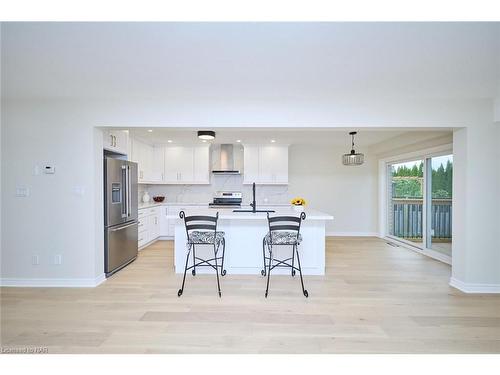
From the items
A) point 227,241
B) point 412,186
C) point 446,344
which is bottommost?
point 446,344

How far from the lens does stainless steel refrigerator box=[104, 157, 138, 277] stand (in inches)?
139

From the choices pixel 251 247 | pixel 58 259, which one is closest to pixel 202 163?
pixel 251 247

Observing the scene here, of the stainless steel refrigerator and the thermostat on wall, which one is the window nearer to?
the stainless steel refrigerator

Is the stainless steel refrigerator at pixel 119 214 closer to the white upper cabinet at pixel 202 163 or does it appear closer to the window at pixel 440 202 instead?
the white upper cabinet at pixel 202 163

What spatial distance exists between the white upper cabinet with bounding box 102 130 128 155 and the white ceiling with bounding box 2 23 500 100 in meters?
0.80

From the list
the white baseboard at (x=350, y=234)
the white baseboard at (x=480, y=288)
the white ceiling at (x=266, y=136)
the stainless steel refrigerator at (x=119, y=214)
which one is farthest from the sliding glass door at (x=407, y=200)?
the stainless steel refrigerator at (x=119, y=214)

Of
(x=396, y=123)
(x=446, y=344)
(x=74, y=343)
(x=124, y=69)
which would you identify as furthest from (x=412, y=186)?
(x=74, y=343)

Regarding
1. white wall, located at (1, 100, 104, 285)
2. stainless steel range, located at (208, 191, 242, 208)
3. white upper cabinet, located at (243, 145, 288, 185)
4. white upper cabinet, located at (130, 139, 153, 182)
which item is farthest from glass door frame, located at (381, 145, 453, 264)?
white upper cabinet, located at (130, 139, 153, 182)

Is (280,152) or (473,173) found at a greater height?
(280,152)

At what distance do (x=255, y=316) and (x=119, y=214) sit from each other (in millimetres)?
2615

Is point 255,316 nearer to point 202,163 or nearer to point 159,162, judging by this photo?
point 202,163

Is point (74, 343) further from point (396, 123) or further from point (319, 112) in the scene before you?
point (396, 123)

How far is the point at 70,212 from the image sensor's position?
10.6ft
